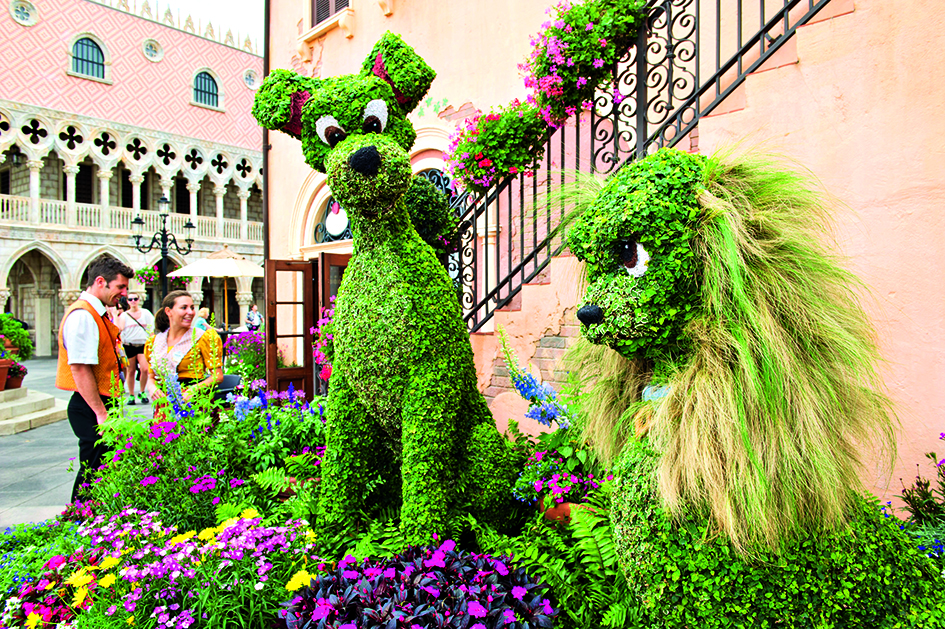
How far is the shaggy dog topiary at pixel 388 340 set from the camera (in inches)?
86.1

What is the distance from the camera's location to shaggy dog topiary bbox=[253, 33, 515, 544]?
2.19 metres

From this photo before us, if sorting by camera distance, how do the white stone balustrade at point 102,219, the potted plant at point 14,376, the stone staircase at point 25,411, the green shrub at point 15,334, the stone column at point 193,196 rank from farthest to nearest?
the stone column at point 193,196, the white stone balustrade at point 102,219, the green shrub at point 15,334, the potted plant at point 14,376, the stone staircase at point 25,411

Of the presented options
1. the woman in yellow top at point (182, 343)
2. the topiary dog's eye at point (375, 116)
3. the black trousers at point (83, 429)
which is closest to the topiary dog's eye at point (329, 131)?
the topiary dog's eye at point (375, 116)

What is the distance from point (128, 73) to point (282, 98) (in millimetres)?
22039

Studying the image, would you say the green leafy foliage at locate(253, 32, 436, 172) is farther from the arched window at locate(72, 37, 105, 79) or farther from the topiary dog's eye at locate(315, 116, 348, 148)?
the arched window at locate(72, 37, 105, 79)

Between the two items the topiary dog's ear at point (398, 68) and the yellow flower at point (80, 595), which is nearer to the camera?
the yellow flower at point (80, 595)

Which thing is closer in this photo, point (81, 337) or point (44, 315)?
point (81, 337)

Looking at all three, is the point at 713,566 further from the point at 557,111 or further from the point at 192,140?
the point at 192,140

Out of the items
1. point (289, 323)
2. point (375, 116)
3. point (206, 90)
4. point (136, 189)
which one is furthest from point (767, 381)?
point (206, 90)

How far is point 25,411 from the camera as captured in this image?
329 inches

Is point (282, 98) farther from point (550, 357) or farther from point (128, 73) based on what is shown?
point (128, 73)

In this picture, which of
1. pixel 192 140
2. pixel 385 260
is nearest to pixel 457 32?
pixel 385 260

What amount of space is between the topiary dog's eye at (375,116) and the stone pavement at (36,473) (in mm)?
3217

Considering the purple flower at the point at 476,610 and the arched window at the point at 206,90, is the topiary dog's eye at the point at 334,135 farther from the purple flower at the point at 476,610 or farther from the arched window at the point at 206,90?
the arched window at the point at 206,90
